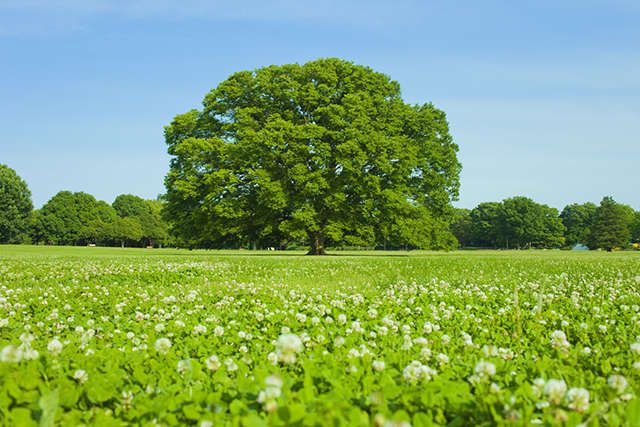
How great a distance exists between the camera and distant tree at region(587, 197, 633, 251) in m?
69.6

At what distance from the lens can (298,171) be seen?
23906 millimetres

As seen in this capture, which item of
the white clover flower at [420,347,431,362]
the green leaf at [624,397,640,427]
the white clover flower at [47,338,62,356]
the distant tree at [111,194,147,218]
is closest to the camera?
the green leaf at [624,397,640,427]

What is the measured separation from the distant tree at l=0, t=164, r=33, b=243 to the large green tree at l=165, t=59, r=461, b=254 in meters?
48.4

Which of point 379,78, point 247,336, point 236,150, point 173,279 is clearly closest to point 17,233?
point 236,150

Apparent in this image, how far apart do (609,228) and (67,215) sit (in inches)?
4271

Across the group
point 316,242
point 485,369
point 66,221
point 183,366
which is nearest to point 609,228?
point 316,242

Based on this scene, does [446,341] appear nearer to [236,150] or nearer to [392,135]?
[236,150]

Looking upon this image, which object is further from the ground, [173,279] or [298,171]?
[298,171]

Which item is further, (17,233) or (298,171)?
(17,233)

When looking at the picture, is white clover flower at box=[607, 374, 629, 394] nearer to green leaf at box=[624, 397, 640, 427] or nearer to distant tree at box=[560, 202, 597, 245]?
green leaf at box=[624, 397, 640, 427]

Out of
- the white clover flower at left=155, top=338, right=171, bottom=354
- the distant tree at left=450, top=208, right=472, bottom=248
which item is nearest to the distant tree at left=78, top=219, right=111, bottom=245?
the distant tree at left=450, top=208, right=472, bottom=248

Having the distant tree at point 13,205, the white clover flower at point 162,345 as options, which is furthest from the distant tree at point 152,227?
the white clover flower at point 162,345

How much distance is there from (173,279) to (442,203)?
24697 mm

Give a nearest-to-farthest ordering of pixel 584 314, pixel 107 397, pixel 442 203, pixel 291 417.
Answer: pixel 291 417
pixel 107 397
pixel 584 314
pixel 442 203
